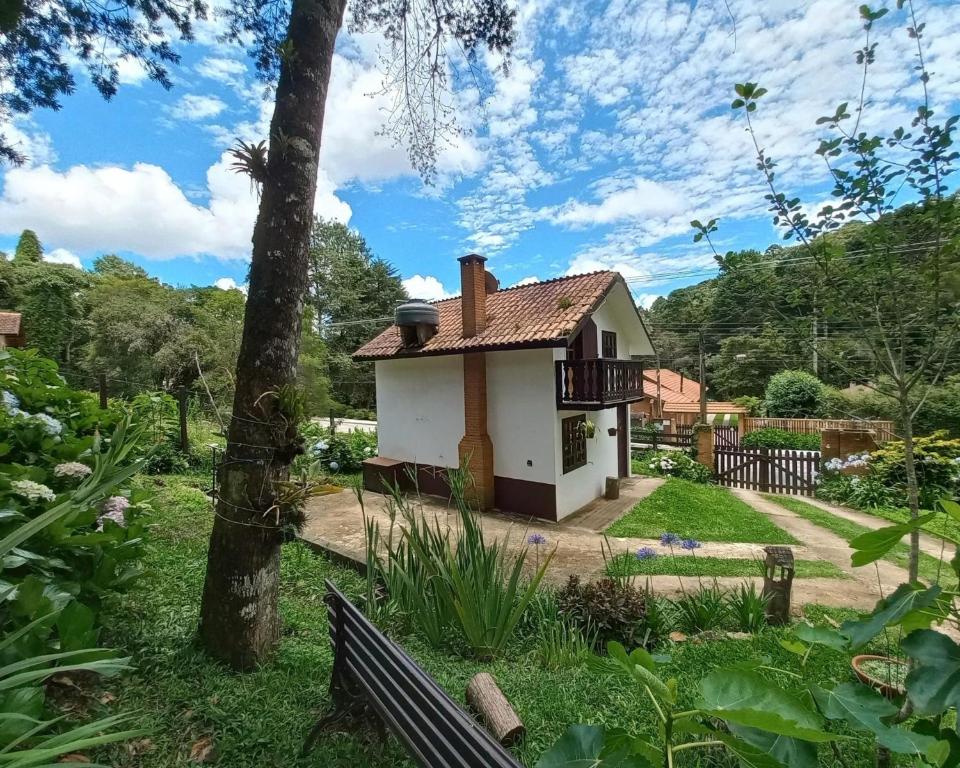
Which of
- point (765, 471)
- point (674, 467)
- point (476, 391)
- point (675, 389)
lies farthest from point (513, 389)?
point (675, 389)

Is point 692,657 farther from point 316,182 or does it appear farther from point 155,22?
point 155,22

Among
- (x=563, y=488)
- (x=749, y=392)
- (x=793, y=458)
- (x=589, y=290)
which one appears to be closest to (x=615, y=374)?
(x=589, y=290)

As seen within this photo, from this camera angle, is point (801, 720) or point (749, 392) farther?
point (749, 392)

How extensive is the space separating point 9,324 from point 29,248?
23054mm

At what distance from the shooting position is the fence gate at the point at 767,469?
1155cm

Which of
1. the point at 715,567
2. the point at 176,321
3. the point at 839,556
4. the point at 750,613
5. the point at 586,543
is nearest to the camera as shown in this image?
the point at 750,613

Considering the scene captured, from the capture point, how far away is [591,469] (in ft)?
33.7

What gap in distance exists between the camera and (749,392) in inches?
1222

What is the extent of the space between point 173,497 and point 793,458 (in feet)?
45.6

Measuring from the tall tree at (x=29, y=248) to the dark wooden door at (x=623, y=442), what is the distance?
38.1 metres

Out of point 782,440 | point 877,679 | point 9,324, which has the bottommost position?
point 782,440

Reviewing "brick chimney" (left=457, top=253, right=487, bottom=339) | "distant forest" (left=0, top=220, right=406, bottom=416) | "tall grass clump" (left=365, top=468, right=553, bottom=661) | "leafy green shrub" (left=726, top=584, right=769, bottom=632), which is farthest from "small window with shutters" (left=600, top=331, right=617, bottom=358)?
"tall grass clump" (left=365, top=468, right=553, bottom=661)

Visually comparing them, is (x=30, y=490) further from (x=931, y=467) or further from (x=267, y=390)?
(x=931, y=467)

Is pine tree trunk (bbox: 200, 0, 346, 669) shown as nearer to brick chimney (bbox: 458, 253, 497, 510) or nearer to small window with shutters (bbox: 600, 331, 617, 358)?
brick chimney (bbox: 458, 253, 497, 510)
